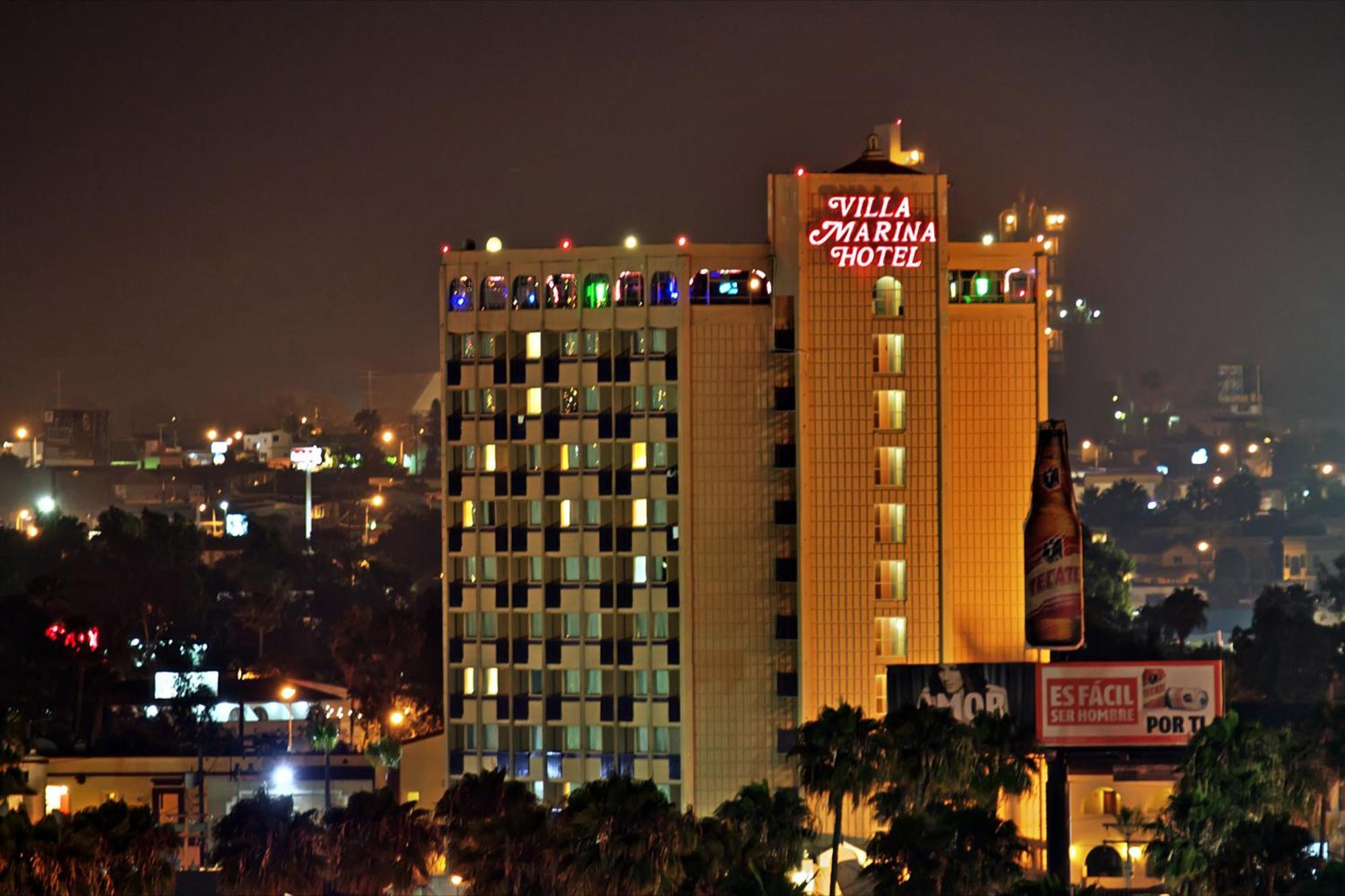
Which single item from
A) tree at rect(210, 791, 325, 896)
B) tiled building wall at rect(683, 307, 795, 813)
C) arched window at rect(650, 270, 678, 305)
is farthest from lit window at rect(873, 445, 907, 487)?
tree at rect(210, 791, 325, 896)

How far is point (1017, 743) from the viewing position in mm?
94688

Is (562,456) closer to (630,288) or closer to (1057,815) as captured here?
(630,288)

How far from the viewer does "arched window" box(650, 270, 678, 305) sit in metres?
110

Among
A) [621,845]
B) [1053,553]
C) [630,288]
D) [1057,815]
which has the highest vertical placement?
[630,288]

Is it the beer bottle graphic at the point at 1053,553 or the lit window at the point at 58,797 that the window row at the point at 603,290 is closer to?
the beer bottle graphic at the point at 1053,553

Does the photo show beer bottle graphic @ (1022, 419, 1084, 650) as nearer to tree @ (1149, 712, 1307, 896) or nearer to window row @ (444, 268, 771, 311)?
tree @ (1149, 712, 1307, 896)

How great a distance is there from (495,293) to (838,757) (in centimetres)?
3433

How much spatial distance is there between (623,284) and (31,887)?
1897 inches

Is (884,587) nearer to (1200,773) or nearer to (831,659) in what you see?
(831,659)

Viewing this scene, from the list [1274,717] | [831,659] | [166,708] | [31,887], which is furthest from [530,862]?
[166,708]

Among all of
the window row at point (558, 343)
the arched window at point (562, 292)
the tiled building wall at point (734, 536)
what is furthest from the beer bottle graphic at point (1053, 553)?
the arched window at point (562, 292)

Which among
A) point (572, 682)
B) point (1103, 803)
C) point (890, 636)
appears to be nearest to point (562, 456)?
point (572, 682)

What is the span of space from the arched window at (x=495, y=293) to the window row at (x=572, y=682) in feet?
55.3

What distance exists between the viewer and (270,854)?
265ft
